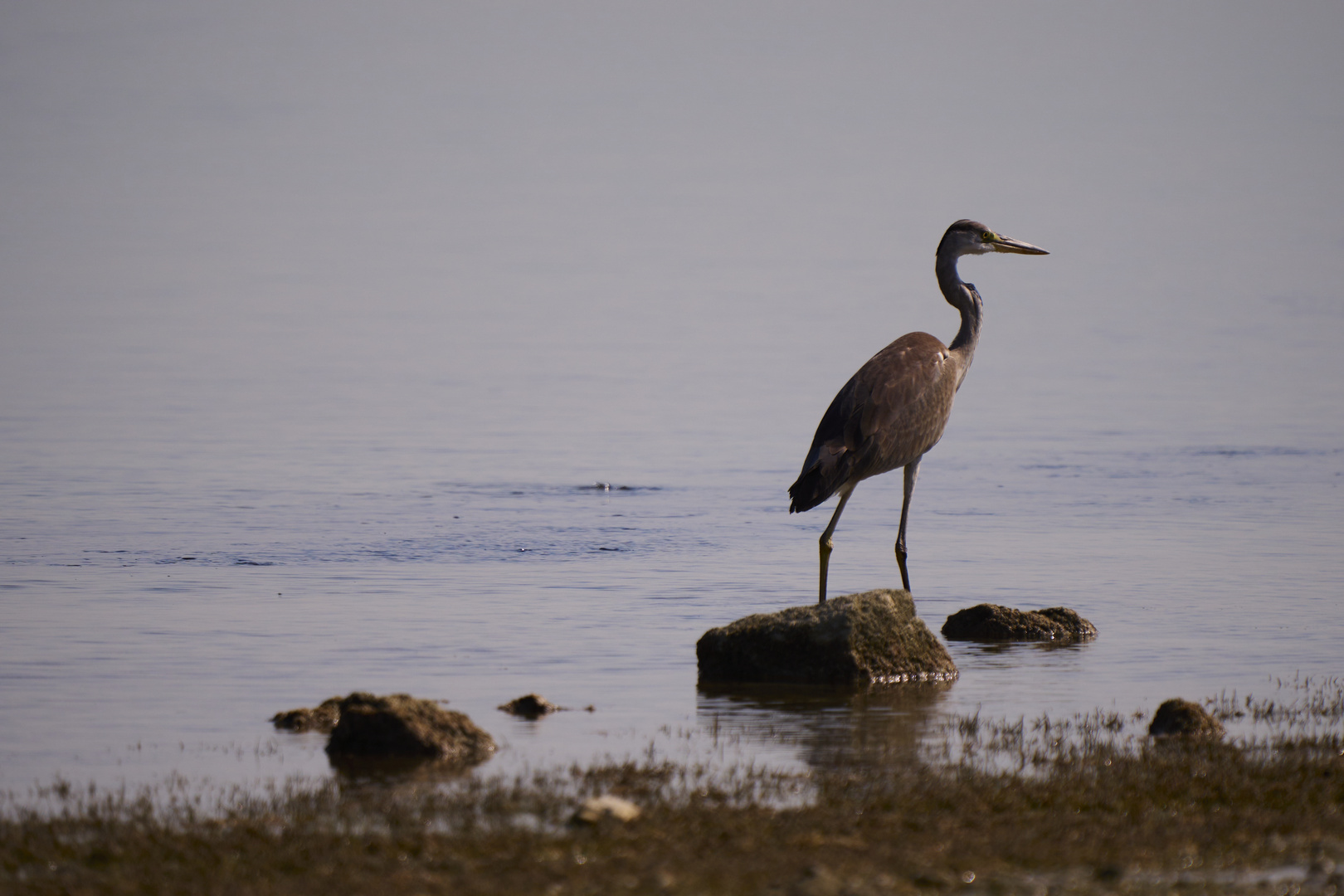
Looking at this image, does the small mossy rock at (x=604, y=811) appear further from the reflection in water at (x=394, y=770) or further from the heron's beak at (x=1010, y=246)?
the heron's beak at (x=1010, y=246)

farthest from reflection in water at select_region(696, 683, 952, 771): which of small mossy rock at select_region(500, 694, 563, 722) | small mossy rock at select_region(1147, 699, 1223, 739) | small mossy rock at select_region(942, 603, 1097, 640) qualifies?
small mossy rock at select_region(942, 603, 1097, 640)

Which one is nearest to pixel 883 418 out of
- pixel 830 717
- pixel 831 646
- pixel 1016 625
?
pixel 1016 625

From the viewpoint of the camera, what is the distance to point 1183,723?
8336mm

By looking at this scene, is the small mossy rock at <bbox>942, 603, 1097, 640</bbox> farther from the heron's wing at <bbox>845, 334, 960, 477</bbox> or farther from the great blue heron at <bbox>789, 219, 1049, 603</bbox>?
the heron's wing at <bbox>845, 334, 960, 477</bbox>

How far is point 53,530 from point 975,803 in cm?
1471

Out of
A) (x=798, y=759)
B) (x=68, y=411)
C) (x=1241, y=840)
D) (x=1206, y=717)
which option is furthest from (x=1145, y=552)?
(x=68, y=411)

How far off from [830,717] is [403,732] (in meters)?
2.58

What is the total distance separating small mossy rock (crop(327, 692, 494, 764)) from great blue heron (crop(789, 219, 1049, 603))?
4.33m

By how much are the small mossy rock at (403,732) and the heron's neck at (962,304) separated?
7184mm

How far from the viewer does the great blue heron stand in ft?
39.1

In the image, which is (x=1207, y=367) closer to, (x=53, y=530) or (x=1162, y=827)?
(x=53, y=530)

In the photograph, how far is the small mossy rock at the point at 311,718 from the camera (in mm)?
8461

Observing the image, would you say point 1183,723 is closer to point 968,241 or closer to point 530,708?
point 530,708

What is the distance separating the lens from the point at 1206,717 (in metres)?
8.40
